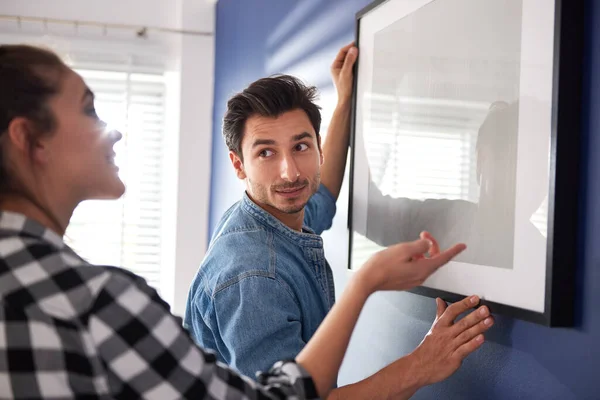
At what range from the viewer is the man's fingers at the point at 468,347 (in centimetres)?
107

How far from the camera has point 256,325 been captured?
1183 millimetres

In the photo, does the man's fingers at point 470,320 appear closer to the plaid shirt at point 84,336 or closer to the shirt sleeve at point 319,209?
the plaid shirt at point 84,336

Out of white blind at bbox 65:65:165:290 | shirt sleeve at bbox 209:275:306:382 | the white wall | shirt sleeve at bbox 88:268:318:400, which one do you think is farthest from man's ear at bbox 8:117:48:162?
white blind at bbox 65:65:165:290

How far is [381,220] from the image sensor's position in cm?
142

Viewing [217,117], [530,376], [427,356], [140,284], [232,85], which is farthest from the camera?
[217,117]

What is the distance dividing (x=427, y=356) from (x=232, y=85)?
2.07 m

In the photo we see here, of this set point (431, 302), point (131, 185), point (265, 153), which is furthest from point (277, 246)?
point (131, 185)

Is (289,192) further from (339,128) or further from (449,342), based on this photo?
(449,342)

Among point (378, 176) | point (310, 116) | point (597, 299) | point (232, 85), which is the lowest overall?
point (597, 299)

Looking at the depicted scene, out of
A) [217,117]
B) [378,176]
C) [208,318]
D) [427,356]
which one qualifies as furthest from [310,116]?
[217,117]

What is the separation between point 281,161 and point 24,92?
2.19ft

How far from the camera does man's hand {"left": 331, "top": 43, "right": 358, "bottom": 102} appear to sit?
1.55 metres

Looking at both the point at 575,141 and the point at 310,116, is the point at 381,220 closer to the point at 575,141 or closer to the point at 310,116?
the point at 310,116

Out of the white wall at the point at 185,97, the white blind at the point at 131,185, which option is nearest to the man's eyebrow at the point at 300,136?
the white wall at the point at 185,97
